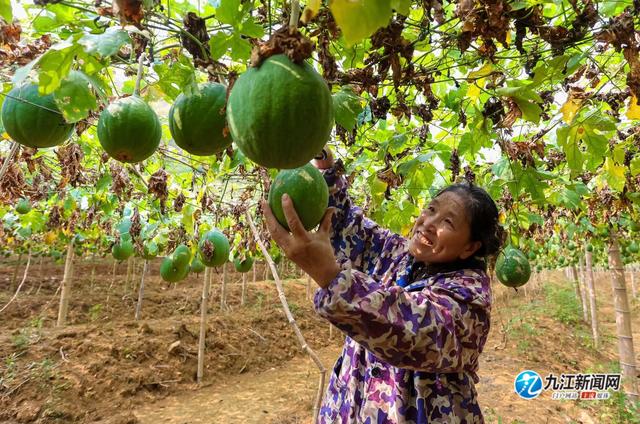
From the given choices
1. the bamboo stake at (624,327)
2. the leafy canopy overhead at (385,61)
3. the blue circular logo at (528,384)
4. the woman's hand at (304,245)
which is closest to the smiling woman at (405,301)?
the woman's hand at (304,245)

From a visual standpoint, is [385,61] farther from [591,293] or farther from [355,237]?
[591,293]

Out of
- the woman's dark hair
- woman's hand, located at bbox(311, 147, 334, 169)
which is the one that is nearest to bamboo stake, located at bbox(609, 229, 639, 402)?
the woman's dark hair

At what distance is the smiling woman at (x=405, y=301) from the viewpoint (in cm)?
141

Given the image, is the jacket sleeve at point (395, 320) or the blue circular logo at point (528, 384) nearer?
the jacket sleeve at point (395, 320)

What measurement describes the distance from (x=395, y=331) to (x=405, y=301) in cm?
13

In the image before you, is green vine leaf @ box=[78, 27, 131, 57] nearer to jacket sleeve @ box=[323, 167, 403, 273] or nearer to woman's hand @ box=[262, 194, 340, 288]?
woman's hand @ box=[262, 194, 340, 288]

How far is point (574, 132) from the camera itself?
2492 mm

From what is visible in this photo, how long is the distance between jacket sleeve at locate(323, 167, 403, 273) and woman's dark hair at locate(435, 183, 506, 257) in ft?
1.67

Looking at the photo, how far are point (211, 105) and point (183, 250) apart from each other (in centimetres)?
416

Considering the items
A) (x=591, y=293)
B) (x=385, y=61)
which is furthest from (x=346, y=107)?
(x=591, y=293)

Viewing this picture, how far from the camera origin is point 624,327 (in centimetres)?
756

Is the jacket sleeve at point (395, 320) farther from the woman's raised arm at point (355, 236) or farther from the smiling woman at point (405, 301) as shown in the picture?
the woman's raised arm at point (355, 236)

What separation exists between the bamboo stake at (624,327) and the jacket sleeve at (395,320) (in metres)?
7.26

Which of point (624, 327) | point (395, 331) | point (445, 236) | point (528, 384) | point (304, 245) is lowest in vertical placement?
point (528, 384)
